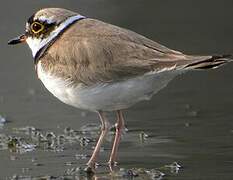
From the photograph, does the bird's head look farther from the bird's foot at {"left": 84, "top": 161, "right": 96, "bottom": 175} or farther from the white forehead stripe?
the bird's foot at {"left": 84, "top": 161, "right": 96, "bottom": 175}

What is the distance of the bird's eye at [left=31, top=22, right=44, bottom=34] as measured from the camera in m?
9.31

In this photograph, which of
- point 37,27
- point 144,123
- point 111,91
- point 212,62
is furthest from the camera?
point 144,123

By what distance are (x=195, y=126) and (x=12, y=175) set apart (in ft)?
9.08

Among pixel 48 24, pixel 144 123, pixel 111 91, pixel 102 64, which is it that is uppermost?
pixel 48 24

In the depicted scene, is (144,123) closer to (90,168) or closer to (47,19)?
(47,19)

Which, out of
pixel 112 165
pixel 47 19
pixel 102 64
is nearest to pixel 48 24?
pixel 47 19

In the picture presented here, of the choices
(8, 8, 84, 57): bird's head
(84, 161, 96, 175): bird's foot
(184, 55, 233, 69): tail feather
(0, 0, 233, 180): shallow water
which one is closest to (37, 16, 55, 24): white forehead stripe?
(8, 8, 84, 57): bird's head

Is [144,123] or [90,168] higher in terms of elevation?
[144,123]

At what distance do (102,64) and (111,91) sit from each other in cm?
29

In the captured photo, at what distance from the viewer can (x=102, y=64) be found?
8.59 metres

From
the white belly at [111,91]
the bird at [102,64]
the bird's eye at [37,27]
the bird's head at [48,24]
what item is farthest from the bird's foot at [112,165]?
the bird's eye at [37,27]

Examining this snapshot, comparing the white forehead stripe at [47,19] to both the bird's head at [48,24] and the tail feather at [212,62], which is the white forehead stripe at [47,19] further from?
the tail feather at [212,62]

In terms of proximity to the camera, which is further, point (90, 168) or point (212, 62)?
point (90, 168)

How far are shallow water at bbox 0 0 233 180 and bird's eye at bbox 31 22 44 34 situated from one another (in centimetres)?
127
